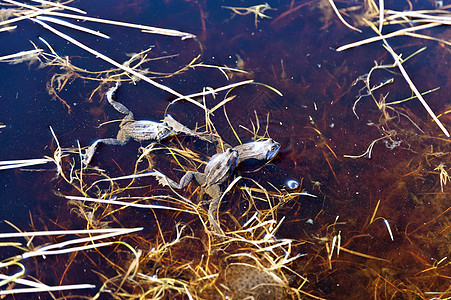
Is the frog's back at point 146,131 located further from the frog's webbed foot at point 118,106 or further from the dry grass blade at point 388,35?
the dry grass blade at point 388,35

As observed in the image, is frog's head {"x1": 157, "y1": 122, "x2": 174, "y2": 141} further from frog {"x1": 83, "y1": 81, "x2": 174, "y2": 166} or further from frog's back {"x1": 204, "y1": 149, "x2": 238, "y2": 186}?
frog's back {"x1": 204, "y1": 149, "x2": 238, "y2": 186}

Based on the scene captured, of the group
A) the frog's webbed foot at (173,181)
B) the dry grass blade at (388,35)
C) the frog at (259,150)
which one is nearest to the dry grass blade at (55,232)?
the frog's webbed foot at (173,181)

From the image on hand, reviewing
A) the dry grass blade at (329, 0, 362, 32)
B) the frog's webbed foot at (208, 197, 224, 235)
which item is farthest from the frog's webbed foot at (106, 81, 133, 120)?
the dry grass blade at (329, 0, 362, 32)

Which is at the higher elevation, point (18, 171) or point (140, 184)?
point (18, 171)

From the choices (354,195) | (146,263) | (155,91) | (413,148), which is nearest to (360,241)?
(354,195)

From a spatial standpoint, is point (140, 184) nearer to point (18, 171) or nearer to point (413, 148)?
point (18, 171)

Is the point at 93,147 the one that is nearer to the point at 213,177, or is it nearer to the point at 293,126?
the point at 213,177

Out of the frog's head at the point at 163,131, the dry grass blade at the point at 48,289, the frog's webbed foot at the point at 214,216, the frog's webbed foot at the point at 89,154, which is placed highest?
the frog's head at the point at 163,131
